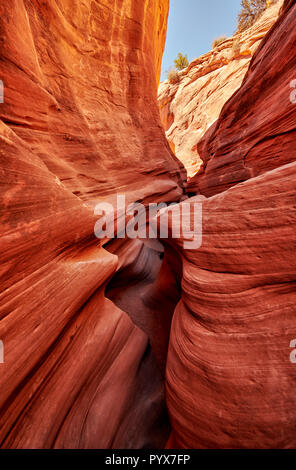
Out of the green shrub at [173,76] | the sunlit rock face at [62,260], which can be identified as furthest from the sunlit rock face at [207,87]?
the sunlit rock face at [62,260]

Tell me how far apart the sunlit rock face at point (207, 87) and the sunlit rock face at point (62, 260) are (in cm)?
659

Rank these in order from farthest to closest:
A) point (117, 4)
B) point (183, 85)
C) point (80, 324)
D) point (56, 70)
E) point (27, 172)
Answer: point (183, 85), point (117, 4), point (56, 70), point (80, 324), point (27, 172)

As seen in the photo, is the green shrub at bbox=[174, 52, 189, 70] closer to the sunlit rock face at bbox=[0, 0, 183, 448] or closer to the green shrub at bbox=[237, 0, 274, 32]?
the green shrub at bbox=[237, 0, 274, 32]

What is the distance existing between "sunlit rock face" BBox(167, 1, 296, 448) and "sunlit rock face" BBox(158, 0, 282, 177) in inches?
319

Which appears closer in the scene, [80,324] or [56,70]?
[80,324]

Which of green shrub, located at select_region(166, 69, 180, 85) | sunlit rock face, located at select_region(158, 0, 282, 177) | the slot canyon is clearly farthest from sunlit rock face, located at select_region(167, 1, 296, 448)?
green shrub, located at select_region(166, 69, 180, 85)

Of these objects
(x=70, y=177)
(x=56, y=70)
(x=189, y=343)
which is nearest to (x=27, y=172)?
(x=70, y=177)

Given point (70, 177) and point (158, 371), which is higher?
point (70, 177)

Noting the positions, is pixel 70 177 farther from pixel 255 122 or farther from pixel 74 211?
pixel 255 122

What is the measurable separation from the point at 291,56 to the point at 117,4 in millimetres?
4404

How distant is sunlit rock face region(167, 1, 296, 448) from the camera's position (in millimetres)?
1155

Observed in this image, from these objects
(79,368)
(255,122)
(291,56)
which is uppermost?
(291,56)

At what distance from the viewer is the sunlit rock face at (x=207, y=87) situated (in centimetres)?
941

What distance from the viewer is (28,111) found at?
2.42 m
